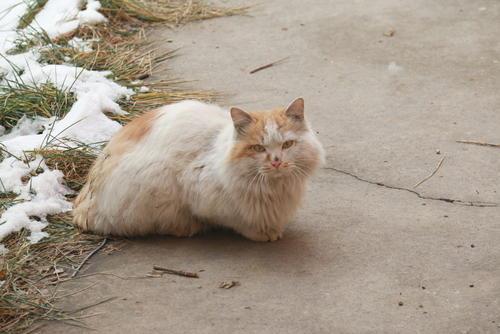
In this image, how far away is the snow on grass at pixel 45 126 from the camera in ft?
13.1

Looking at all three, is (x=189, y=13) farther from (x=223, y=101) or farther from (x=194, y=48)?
(x=223, y=101)

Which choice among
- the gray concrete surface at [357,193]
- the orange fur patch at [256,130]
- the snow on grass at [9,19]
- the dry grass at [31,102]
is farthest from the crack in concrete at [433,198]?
the snow on grass at [9,19]

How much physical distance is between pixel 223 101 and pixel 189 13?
1629 mm

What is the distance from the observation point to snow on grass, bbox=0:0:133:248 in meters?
4.00

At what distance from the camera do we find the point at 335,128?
15.9 ft

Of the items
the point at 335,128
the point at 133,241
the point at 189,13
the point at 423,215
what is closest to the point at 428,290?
the point at 423,215

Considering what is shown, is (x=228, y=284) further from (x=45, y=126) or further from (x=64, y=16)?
(x=64, y=16)

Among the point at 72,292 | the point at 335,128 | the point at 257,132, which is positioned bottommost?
the point at 72,292

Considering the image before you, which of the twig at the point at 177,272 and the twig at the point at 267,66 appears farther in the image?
the twig at the point at 267,66

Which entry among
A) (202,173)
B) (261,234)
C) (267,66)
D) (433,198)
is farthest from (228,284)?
(267,66)

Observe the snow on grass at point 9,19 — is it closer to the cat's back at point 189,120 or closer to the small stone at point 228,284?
the cat's back at point 189,120

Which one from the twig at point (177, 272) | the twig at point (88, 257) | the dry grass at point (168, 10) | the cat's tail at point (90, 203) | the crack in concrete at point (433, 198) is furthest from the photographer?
the dry grass at point (168, 10)

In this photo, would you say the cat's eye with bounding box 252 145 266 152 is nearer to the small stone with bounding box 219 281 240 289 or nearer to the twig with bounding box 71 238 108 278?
the small stone with bounding box 219 281 240 289

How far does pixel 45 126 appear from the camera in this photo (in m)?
4.75
